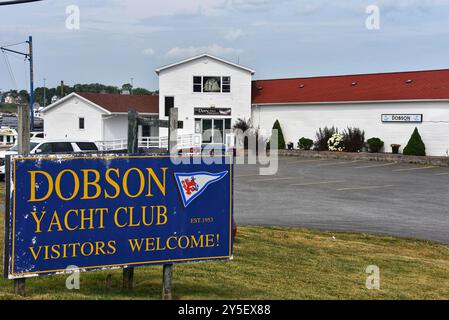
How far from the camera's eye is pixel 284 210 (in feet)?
62.1

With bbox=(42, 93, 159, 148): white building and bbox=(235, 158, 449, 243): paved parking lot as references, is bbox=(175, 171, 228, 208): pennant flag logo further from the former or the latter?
bbox=(42, 93, 159, 148): white building

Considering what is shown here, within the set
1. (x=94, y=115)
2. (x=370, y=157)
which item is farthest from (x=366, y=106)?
(x=94, y=115)

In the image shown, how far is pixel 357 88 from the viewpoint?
156 ft

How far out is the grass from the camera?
789 cm

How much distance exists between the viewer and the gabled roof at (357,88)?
4291cm

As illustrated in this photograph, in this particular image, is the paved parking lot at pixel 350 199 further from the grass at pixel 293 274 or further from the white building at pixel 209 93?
the white building at pixel 209 93

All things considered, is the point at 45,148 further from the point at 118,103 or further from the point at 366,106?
the point at 118,103

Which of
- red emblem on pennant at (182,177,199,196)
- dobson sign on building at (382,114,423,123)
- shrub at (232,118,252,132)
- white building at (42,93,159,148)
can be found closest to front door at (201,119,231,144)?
shrub at (232,118,252,132)

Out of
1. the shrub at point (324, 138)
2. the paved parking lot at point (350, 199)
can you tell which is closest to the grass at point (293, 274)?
the paved parking lot at point (350, 199)

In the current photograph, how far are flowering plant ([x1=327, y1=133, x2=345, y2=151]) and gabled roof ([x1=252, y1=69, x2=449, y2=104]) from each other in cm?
305

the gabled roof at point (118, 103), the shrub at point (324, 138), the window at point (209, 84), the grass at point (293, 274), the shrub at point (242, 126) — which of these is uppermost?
the window at point (209, 84)

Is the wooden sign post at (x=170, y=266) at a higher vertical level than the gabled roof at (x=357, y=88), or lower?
lower
